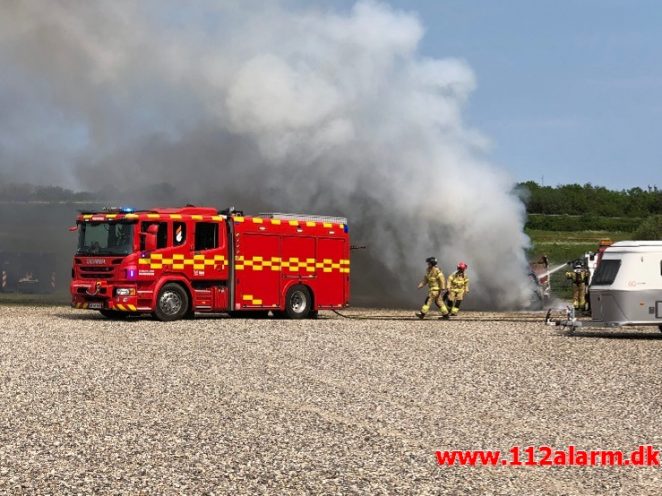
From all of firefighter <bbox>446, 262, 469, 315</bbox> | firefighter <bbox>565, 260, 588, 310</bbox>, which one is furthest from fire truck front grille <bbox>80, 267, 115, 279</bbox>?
firefighter <bbox>565, 260, 588, 310</bbox>

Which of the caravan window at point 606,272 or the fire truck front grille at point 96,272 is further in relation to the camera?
the fire truck front grille at point 96,272

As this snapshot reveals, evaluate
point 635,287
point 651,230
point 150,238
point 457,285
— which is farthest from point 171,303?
point 651,230

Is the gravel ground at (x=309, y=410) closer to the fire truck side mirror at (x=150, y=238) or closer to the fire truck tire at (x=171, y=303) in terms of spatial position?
the fire truck tire at (x=171, y=303)

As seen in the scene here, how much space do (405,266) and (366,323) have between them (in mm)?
11211

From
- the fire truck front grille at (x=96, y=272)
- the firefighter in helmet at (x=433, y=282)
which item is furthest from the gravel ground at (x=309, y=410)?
the firefighter in helmet at (x=433, y=282)

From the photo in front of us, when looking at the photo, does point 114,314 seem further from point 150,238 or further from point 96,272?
point 150,238

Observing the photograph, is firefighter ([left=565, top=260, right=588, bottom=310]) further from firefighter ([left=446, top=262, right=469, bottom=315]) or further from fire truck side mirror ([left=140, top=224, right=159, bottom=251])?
fire truck side mirror ([left=140, top=224, right=159, bottom=251])

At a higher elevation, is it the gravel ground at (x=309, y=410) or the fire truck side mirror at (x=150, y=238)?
the fire truck side mirror at (x=150, y=238)

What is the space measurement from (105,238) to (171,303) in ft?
7.34

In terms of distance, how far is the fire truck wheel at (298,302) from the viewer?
86.7 feet

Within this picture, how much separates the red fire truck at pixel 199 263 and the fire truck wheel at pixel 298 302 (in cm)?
3

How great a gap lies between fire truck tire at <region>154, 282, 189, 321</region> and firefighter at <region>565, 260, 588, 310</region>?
1112 cm

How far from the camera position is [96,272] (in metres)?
23.9

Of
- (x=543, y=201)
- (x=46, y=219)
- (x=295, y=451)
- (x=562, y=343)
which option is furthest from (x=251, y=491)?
(x=543, y=201)
